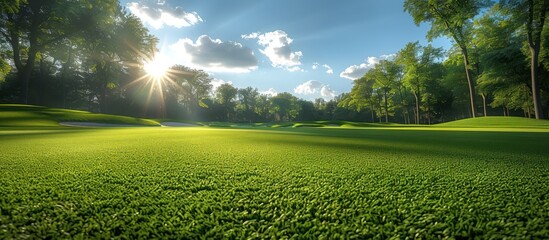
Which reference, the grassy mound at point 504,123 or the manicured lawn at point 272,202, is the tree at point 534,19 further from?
the manicured lawn at point 272,202

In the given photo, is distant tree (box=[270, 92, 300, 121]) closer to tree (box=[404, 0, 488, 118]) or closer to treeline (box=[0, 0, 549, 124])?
treeline (box=[0, 0, 549, 124])

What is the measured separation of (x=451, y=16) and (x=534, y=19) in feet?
16.9

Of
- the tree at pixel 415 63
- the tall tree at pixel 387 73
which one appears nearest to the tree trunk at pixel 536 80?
the tree at pixel 415 63

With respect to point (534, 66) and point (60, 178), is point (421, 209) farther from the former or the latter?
point (534, 66)

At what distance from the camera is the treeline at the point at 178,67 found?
19.9m

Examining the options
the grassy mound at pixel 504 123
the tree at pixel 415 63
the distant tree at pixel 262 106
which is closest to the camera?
the grassy mound at pixel 504 123

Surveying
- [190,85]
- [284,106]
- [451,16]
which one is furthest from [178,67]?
[451,16]

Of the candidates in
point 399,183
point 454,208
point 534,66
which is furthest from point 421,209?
point 534,66

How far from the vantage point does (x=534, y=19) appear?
1688cm

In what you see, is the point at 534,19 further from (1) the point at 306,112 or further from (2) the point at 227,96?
(1) the point at 306,112

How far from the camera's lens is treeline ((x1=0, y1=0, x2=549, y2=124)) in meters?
19.9

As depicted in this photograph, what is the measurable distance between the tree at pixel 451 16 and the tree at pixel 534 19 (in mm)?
2230

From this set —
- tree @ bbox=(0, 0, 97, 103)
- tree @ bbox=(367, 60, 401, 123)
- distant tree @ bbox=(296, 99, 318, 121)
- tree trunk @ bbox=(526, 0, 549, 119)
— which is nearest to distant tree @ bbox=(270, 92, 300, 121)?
distant tree @ bbox=(296, 99, 318, 121)

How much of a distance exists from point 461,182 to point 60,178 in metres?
2.85
